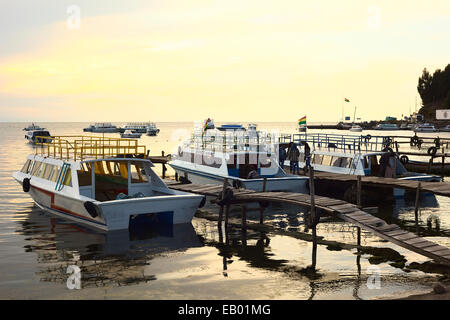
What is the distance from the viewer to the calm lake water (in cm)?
1427

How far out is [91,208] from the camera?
19984mm

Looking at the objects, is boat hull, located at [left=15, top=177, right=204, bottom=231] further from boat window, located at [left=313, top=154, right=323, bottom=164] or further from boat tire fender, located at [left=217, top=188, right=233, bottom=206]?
boat window, located at [left=313, top=154, right=323, bottom=164]

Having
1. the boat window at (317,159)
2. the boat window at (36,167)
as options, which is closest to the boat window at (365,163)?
the boat window at (317,159)

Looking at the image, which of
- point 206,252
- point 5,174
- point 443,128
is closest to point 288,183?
point 206,252

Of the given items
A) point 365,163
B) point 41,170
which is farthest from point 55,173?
point 365,163

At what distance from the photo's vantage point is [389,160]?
32.8 metres

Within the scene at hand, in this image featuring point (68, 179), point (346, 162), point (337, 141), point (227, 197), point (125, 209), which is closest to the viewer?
point (125, 209)

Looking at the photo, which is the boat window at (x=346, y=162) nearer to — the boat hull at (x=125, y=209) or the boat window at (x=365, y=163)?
the boat window at (x=365, y=163)

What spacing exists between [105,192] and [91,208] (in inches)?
133

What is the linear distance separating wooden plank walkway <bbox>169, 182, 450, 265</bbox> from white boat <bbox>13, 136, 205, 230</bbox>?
2.63m

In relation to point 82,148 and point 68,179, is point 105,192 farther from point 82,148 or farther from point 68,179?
point 82,148

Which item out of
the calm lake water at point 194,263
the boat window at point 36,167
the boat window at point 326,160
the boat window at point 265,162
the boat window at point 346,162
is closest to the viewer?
the calm lake water at point 194,263

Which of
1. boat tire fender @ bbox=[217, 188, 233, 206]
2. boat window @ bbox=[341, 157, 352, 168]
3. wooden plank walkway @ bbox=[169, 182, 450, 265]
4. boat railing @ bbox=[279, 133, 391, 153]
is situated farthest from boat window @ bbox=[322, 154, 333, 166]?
boat tire fender @ bbox=[217, 188, 233, 206]

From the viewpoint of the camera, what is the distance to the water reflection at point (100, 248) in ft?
51.9
